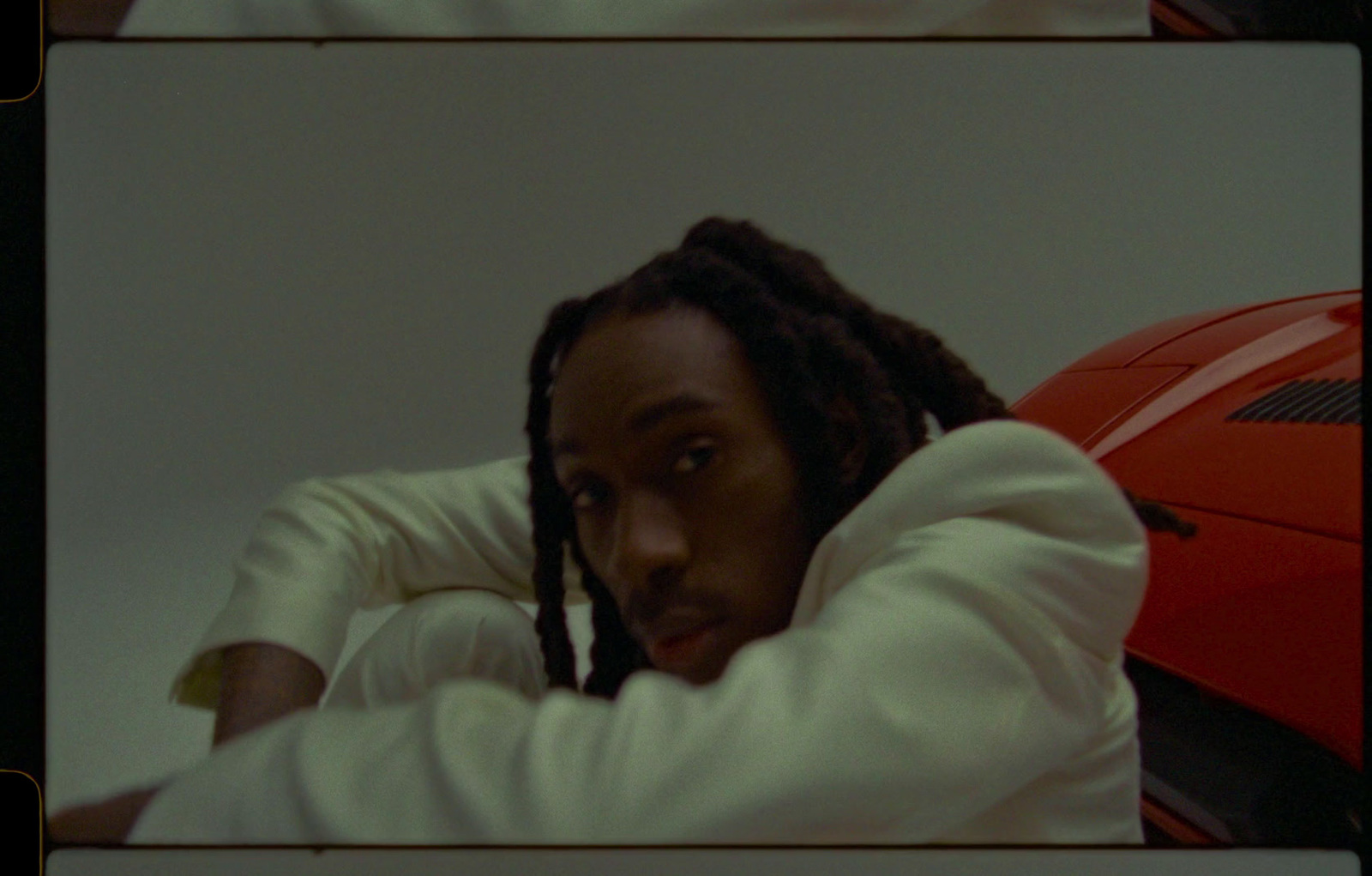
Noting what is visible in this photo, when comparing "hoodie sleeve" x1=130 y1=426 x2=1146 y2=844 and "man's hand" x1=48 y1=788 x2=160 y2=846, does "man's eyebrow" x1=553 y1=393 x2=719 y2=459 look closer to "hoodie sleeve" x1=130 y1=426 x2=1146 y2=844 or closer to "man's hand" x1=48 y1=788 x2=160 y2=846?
"hoodie sleeve" x1=130 y1=426 x2=1146 y2=844

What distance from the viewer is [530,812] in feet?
1.94

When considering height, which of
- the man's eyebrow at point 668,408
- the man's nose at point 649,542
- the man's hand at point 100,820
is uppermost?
the man's eyebrow at point 668,408

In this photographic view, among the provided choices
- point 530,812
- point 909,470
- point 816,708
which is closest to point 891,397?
point 909,470

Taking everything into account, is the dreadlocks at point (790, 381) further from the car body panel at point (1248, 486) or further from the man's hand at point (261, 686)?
the man's hand at point (261, 686)

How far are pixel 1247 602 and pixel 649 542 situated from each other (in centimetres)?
35

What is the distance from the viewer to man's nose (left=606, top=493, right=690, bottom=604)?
0.65 m

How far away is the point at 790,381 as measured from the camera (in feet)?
2.17

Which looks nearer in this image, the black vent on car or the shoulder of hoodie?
the shoulder of hoodie

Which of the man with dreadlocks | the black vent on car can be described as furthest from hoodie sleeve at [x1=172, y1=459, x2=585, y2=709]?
the black vent on car

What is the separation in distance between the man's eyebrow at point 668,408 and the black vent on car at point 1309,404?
33 cm

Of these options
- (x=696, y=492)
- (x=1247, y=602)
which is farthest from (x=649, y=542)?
(x=1247, y=602)

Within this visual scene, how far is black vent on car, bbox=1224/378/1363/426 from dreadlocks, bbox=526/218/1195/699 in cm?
9

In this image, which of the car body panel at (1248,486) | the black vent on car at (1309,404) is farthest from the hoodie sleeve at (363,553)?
the black vent on car at (1309,404)

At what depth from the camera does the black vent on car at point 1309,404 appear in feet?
2.33
